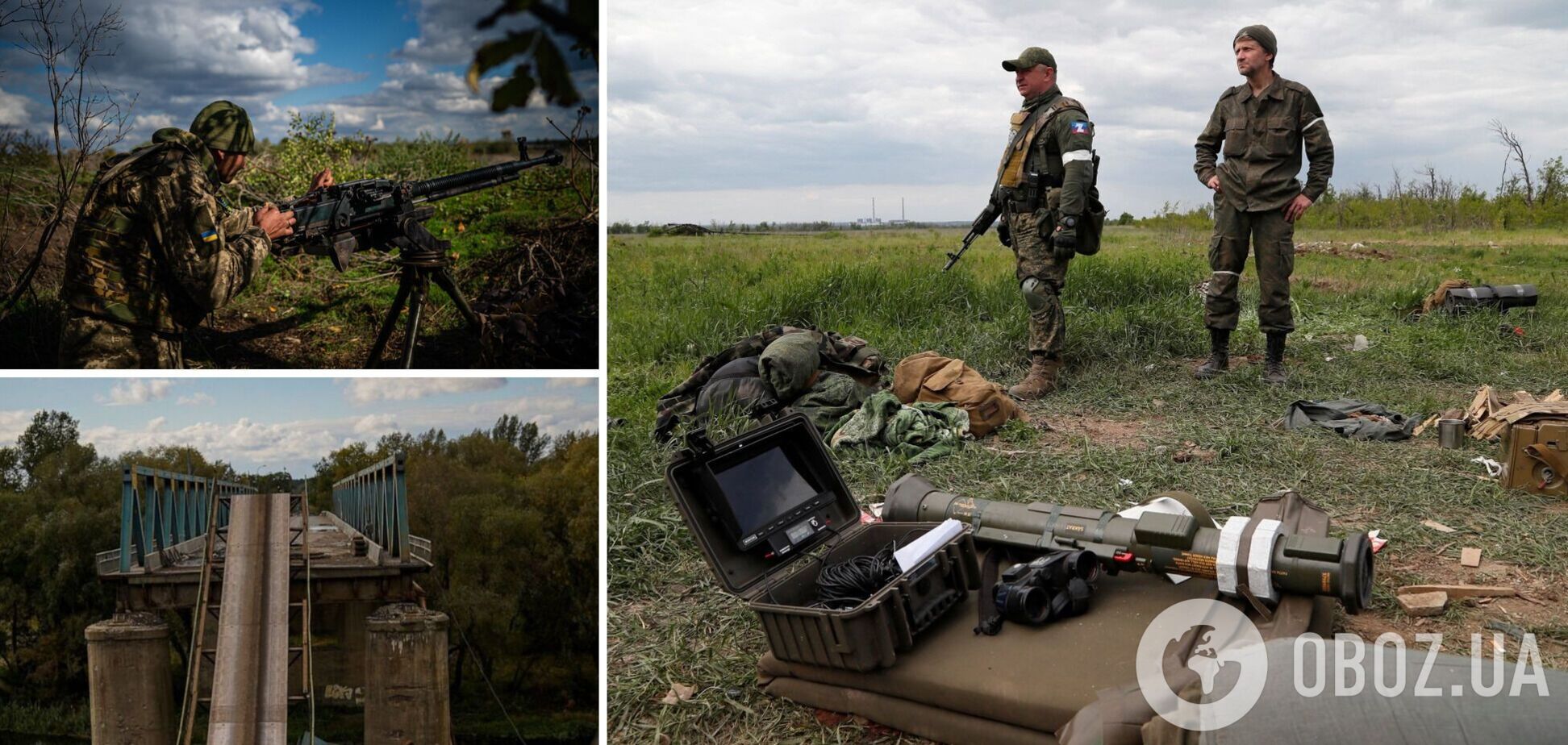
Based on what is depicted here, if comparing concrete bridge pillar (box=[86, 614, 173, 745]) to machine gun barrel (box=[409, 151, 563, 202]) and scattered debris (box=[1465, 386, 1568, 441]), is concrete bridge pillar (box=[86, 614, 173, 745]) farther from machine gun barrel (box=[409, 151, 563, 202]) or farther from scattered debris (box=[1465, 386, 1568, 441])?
scattered debris (box=[1465, 386, 1568, 441])

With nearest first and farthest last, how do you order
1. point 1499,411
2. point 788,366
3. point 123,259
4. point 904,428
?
point 123,259, point 1499,411, point 904,428, point 788,366

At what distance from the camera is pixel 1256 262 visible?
7.03 metres

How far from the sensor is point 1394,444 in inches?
214

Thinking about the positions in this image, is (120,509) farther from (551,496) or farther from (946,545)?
(946,545)

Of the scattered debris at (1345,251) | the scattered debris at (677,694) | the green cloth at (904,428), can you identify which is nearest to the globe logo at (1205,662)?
the scattered debris at (677,694)

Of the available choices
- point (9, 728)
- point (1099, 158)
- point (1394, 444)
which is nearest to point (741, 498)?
point (1394, 444)

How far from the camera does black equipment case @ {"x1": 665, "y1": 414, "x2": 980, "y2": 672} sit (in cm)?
283

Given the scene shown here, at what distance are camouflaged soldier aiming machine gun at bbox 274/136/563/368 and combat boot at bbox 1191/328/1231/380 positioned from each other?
6.36 m

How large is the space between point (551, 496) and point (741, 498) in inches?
69.2

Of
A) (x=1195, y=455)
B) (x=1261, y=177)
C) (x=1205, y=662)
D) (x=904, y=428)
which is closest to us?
(x=1205, y=662)

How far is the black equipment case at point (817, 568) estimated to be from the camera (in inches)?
111

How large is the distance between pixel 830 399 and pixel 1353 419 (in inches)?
118

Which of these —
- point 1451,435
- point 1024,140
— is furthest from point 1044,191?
point 1451,435

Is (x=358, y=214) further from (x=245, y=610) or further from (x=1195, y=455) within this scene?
(x=245, y=610)
